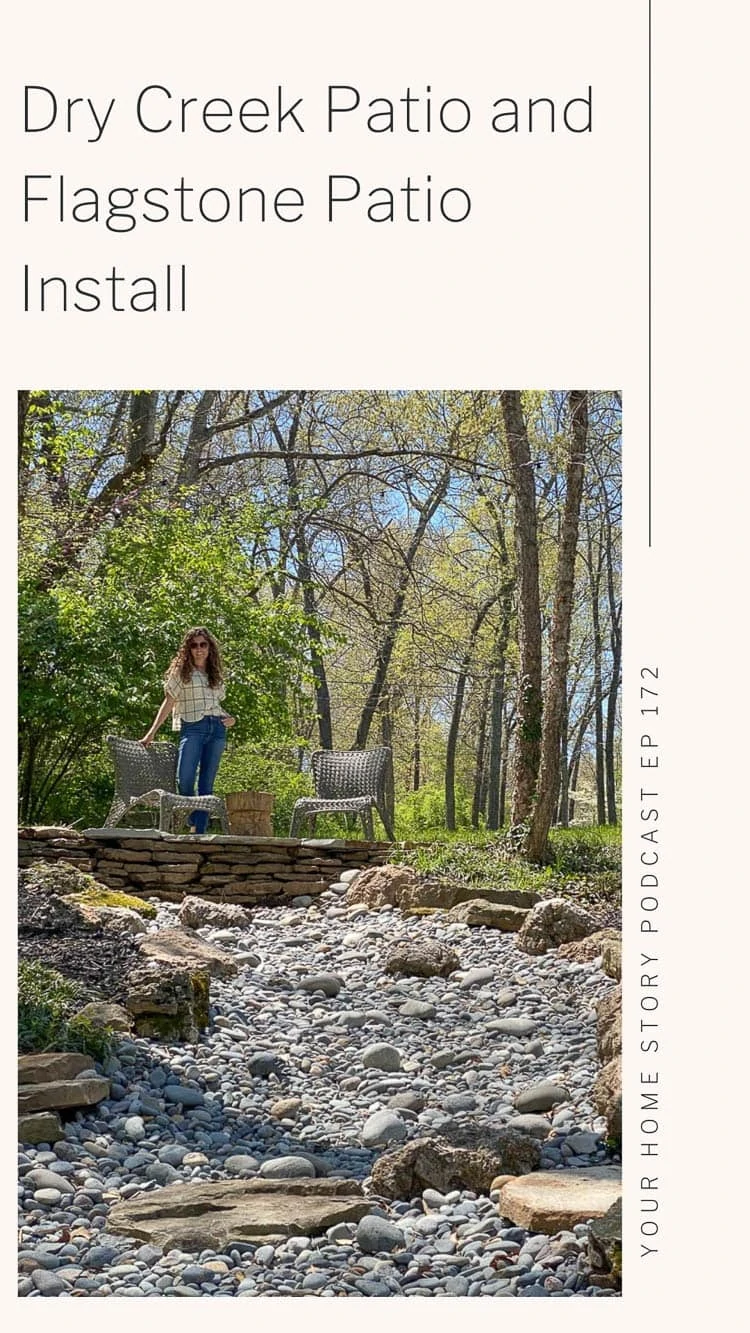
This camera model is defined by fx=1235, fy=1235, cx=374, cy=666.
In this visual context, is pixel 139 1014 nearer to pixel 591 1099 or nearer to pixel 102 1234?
pixel 102 1234

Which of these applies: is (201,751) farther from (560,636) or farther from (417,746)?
(417,746)

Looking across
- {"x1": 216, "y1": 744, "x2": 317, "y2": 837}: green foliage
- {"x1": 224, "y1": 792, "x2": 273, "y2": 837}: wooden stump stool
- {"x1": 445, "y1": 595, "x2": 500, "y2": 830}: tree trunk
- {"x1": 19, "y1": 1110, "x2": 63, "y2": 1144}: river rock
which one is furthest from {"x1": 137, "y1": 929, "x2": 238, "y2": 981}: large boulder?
{"x1": 445, "y1": 595, "x2": 500, "y2": 830}: tree trunk

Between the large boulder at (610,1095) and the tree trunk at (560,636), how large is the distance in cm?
314

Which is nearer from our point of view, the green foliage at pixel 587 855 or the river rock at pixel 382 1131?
the river rock at pixel 382 1131

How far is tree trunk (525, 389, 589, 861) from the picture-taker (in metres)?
7.04

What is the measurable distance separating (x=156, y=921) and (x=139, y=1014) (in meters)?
1.86

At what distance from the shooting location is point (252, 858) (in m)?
7.26

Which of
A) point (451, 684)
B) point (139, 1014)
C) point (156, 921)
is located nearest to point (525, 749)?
point (156, 921)

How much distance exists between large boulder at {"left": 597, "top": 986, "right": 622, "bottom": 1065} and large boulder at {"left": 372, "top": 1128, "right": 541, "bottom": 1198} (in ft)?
2.35


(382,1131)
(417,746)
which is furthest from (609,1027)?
(417,746)

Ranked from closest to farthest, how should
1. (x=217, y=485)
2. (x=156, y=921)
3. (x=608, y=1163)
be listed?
(x=608, y=1163) < (x=156, y=921) < (x=217, y=485)

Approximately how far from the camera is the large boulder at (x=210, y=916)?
6582 mm

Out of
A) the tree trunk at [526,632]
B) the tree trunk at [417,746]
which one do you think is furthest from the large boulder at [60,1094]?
the tree trunk at [417,746]

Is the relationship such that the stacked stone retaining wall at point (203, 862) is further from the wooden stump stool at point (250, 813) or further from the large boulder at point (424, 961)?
the large boulder at point (424, 961)
